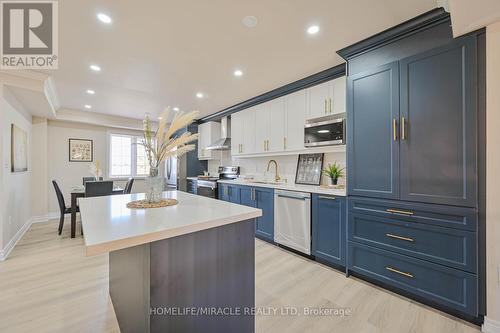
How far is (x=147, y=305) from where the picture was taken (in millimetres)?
1012

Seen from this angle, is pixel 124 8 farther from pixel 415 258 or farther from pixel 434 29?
pixel 415 258

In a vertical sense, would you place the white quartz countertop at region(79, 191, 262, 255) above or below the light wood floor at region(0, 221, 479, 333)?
above

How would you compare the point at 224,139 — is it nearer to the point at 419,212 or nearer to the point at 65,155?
the point at 419,212

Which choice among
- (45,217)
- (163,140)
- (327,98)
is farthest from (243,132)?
(45,217)

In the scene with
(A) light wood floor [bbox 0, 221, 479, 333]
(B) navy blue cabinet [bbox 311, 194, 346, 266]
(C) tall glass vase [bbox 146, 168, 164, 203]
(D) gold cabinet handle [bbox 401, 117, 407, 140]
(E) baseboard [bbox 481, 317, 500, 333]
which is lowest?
(A) light wood floor [bbox 0, 221, 479, 333]

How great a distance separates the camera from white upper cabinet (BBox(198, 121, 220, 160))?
17.5 feet

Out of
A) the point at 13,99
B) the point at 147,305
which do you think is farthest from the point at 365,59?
the point at 13,99

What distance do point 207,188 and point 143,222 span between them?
3499 millimetres

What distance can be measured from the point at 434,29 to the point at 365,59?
1.82ft

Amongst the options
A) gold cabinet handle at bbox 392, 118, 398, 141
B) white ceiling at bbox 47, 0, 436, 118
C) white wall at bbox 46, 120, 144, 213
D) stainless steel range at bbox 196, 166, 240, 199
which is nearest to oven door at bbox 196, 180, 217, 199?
stainless steel range at bbox 196, 166, 240, 199

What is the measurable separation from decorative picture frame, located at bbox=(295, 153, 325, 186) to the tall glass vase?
2331 mm

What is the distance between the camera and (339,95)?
2756 millimetres

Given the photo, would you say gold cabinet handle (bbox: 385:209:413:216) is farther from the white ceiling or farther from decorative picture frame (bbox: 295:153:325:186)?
the white ceiling

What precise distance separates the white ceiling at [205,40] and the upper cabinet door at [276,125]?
31 centimetres
